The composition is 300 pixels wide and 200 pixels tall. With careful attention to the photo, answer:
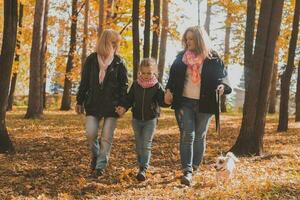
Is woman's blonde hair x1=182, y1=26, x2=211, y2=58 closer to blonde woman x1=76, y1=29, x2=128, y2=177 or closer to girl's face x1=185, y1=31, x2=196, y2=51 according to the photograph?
girl's face x1=185, y1=31, x2=196, y2=51

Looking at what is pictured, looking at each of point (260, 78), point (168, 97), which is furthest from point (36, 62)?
point (168, 97)

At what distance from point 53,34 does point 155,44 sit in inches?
512

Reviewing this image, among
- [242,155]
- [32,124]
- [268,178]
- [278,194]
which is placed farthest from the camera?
[32,124]

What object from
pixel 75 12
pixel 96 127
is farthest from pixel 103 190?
pixel 75 12

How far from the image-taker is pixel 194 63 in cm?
723

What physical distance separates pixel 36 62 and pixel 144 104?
10.6m

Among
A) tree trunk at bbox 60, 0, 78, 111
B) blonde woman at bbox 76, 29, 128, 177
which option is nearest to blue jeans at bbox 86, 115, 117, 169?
blonde woman at bbox 76, 29, 128, 177

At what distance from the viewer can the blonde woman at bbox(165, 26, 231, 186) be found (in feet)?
23.7

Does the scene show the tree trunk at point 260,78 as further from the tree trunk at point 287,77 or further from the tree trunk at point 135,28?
the tree trunk at point 287,77

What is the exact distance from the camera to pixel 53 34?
94.6 ft

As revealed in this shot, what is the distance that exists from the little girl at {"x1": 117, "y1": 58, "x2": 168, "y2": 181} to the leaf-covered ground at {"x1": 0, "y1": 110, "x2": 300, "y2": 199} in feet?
1.59

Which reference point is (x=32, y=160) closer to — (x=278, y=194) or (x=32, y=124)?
(x=278, y=194)

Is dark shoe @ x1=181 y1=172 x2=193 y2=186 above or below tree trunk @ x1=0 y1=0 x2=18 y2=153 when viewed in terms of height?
below

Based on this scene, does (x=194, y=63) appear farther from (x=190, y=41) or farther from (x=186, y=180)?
(x=186, y=180)
